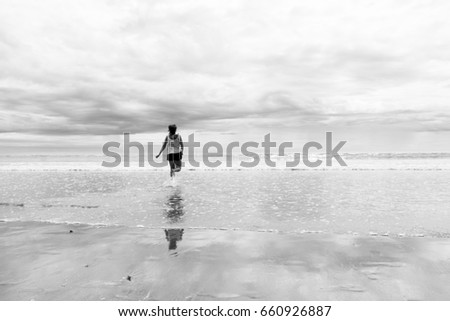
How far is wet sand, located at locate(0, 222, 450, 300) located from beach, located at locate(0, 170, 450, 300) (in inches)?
0.7

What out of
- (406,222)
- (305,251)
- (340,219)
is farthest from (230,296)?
(406,222)

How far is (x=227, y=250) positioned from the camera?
6.16 m

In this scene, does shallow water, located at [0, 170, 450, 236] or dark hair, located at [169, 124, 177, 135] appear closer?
shallow water, located at [0, 170, 450, 236]

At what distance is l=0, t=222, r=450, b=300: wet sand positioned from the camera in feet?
14.2

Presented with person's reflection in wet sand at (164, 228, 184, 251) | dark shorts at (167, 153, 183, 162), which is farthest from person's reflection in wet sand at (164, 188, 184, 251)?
dark shorts at (167, 153, 183, 162)

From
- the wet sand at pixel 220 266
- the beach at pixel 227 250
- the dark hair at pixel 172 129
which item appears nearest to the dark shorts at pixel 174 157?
the dark hair at pixel 172 129

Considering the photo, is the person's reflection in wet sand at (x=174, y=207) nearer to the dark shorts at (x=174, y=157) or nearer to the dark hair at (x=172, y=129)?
the dark shorts at (x=174, y=157)

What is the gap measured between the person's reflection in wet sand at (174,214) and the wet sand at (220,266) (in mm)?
78

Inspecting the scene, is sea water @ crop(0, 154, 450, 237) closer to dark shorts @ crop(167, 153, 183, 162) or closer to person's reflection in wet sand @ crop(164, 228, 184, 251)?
person's reflection in wet sand @ crop(164, 228, 184, 251)

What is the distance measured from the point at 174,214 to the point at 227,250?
393 centimetres

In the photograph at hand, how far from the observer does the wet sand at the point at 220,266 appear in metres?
4.32
